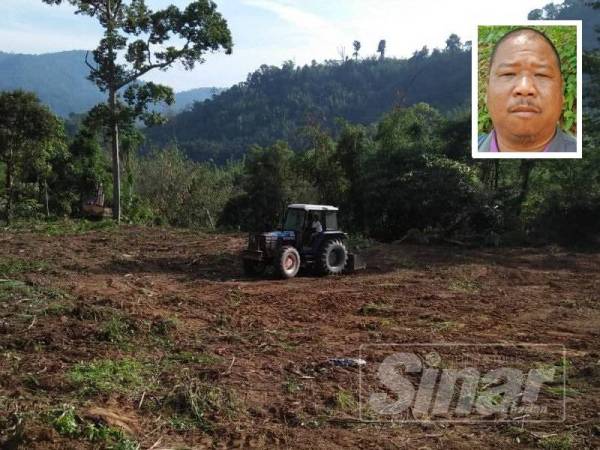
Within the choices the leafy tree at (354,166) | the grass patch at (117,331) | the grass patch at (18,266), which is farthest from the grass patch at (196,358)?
the leafy tree at (354,166)

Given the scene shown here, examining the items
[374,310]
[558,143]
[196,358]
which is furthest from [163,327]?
[558,143]

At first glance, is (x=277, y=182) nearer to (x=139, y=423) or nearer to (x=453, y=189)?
(x=453, y=189)

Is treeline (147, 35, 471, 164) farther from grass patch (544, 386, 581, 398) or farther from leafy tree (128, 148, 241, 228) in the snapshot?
grass patch (544, 386, 581, 398)

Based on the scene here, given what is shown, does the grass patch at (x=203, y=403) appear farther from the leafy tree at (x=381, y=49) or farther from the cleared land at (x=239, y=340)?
the leafy tree at (x=381, y=49)

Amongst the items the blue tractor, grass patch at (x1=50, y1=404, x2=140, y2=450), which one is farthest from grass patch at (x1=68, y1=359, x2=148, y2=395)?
the blue tractor

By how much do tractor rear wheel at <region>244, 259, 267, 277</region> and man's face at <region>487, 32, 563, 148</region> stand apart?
5.11 m

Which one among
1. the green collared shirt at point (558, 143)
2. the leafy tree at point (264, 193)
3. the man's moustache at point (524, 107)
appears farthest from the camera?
the leafy tree at point (264, 193)

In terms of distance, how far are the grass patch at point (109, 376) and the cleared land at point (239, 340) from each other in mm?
18

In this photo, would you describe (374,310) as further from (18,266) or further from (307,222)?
(18,266)

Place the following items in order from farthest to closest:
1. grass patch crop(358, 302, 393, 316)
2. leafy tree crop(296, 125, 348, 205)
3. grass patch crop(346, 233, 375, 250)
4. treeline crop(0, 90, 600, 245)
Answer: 1. leafy tree crop(296, 125, 348, 205)
2. treeline crop(0, 90, 600, 245)
3. grass patch crop(346, 233, 375, 250)
4. grass patch crop(358, 302, 393, 316)

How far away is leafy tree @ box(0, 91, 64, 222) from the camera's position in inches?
715

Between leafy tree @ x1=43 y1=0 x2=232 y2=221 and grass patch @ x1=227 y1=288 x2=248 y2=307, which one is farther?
leafy tree @ x1=43 y1=0 x2=232 y2=221

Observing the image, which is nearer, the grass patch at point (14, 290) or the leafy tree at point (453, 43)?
the grass patch at point (14, 290)

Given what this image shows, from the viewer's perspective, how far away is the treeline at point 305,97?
7119cm
